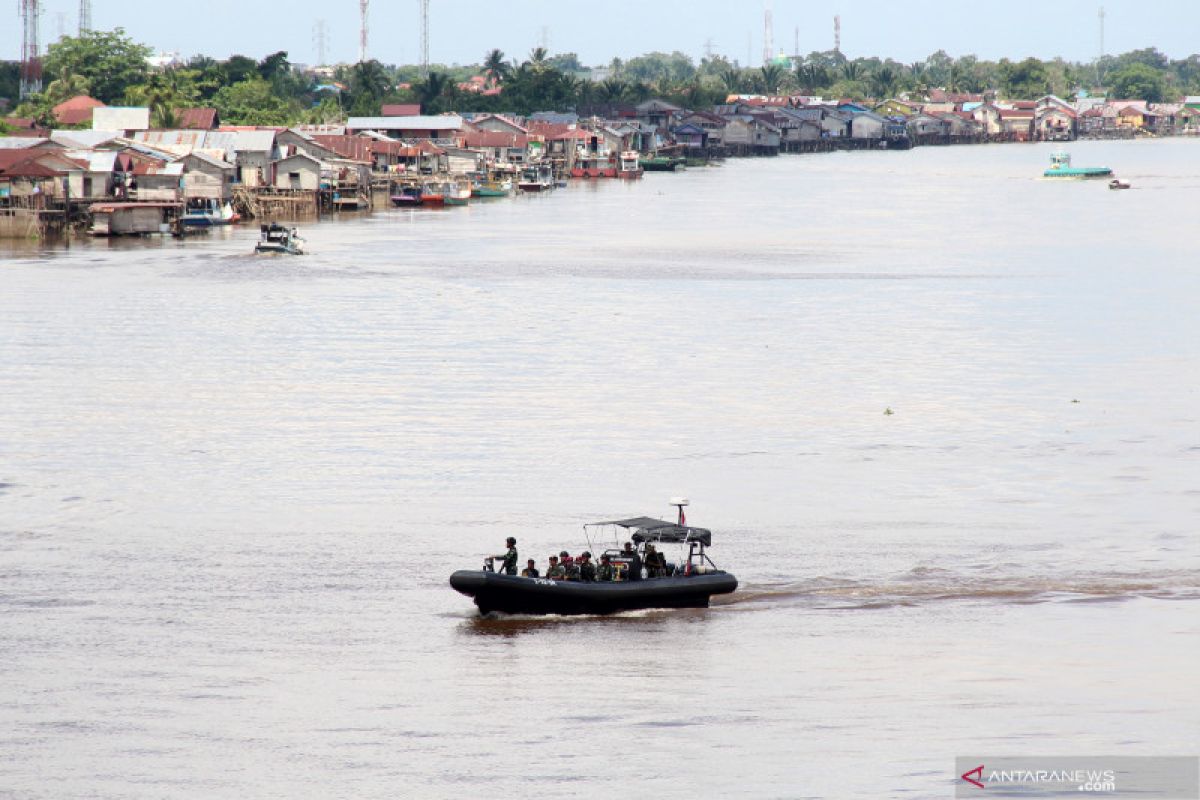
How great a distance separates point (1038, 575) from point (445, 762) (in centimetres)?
1031

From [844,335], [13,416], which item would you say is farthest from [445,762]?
[844,335]

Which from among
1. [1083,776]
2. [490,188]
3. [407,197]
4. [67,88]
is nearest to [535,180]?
[490,188]

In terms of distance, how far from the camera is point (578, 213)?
9569cm

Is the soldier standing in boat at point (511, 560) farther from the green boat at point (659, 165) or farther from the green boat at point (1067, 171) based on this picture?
the green boat at point (659, 165)

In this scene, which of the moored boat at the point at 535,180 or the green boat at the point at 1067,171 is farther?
the green boat at the point at 1067,171

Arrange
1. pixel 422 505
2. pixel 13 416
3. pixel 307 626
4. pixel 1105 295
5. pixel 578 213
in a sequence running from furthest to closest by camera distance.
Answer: pixel 578 213, pixel 1105 295, pixel 13 416, pixel 422 505, pixel 307 626

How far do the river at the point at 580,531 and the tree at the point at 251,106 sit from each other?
201ft

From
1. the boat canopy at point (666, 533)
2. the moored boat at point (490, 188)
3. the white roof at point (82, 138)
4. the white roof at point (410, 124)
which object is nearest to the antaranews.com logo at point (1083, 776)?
the boat canopy at point (666, 533)

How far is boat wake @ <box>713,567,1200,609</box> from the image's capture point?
2259 cm

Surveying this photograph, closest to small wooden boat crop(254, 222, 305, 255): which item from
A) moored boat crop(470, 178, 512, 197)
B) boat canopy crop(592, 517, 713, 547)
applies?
moored boat crop(470, 178, 512, 197)

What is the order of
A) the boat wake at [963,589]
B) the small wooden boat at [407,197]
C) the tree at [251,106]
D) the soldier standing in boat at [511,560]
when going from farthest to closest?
the tree at [251,106] < the small wooden boat at [407,197] < the boat wake at [963,589] < the soldier standing in boat at [511,560]

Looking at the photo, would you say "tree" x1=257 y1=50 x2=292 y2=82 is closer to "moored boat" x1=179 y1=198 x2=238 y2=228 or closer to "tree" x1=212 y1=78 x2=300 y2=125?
"tree" x1=212 y1=78 x2=300 y2=125

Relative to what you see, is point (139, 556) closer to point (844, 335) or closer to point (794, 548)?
point (794, 548)

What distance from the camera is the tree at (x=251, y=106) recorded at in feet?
375
